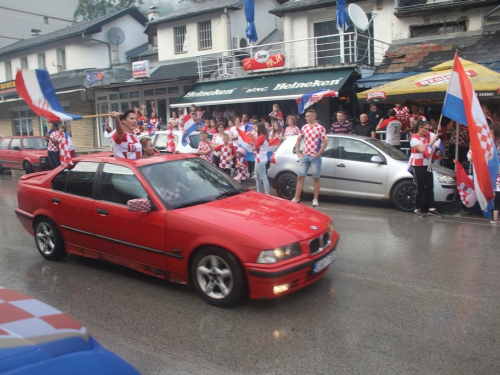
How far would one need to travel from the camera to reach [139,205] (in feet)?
15.5

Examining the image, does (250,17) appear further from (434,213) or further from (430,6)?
(434,213)

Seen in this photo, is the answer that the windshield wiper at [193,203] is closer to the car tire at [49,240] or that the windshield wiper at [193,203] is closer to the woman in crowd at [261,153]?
the car tire at [49,240]

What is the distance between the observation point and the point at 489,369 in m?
3.34

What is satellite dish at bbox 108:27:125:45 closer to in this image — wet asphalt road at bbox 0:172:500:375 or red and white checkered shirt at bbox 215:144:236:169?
red and white checkered shirt at bbox 215:144:236:169

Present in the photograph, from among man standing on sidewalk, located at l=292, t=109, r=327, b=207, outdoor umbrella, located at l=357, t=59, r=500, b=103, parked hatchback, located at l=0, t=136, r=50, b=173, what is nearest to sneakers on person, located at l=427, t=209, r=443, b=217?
man standing on sidewalk, located at l=292, t=109, r=327, b=207

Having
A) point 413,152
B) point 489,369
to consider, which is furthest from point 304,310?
point 413,152

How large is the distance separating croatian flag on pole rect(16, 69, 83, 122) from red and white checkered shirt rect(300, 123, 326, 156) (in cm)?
455

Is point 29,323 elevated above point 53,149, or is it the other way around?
point 53,149

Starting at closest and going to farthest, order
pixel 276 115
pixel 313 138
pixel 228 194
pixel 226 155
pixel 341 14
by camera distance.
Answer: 1. pixel 228 194
2. pixel 313 138
3. pixel 226 155
4. pixel 276 115
5. pixel 341 14

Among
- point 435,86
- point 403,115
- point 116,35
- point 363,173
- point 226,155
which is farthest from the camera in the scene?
point 116,35

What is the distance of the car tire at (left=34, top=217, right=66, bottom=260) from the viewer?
593 centimetres

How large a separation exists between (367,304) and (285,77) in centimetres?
1368

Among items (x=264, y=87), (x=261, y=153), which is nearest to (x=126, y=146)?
(x=261, y=153)

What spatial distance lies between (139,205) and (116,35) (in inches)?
1088
